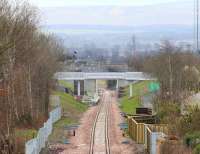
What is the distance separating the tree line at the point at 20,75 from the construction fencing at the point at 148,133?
296 inches

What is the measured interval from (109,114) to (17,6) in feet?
98.8

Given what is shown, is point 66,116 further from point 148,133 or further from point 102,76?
point 102,76

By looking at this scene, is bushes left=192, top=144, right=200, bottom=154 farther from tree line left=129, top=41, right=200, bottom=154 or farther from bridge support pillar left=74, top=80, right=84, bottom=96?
bridge support pillar left=74, top=80, right=84, bottom=96

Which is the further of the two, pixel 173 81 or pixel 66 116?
pixel 173 81

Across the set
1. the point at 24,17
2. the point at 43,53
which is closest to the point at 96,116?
the point at 43,53

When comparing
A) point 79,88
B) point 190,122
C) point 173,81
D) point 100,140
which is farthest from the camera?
point 79,88

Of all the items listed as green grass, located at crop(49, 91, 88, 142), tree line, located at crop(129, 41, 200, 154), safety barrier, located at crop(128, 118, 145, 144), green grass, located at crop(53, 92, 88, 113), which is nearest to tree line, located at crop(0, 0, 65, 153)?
green grass, located at crop(49, 91, 88, 142)

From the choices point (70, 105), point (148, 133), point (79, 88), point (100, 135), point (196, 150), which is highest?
point (79, 88)

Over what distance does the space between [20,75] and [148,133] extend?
51.6 ft

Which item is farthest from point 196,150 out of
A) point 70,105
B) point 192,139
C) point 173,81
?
point 70,105

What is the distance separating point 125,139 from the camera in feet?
140

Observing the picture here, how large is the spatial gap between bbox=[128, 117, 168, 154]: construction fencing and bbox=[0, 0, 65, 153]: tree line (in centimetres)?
753

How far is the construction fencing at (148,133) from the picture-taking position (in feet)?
107

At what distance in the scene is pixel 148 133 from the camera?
115 feet
